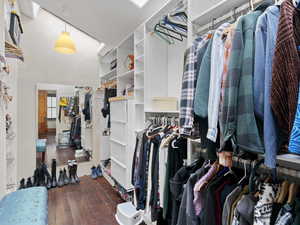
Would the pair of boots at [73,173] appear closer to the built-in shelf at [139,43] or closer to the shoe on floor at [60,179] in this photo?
the shoe on floor at [60,179]

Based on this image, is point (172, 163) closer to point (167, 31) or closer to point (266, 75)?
point (266, 75)

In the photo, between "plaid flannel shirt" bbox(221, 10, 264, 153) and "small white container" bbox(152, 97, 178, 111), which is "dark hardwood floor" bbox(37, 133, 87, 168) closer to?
"small white container" bbox(152, 97, 178, 111)

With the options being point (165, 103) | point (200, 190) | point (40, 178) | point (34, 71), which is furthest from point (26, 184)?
point (200, 190)

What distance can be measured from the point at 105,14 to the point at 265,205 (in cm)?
268

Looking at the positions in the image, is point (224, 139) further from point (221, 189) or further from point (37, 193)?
point (37, 193)

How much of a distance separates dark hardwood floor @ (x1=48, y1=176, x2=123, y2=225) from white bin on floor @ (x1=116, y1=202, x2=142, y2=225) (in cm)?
9

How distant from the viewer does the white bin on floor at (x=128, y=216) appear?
1.92 metres

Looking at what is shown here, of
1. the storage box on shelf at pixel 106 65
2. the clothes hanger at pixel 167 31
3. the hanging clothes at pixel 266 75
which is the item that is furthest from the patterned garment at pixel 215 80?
the storage box on shelf at pixel 106 65

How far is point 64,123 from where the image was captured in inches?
132

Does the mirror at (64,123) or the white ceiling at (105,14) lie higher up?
the white ceiling at (105,14)

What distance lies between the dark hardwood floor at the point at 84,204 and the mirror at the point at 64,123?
0.70 m

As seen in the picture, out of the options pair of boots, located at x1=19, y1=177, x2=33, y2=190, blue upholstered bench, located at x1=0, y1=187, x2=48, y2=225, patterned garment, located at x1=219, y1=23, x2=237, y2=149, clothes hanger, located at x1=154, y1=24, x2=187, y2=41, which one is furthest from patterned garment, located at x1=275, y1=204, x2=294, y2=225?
pair of boots, located at x1=19, y1=177, x2=33, y2=190

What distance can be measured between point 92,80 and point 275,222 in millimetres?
3573

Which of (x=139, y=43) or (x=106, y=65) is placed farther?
(x=106, y=65)
